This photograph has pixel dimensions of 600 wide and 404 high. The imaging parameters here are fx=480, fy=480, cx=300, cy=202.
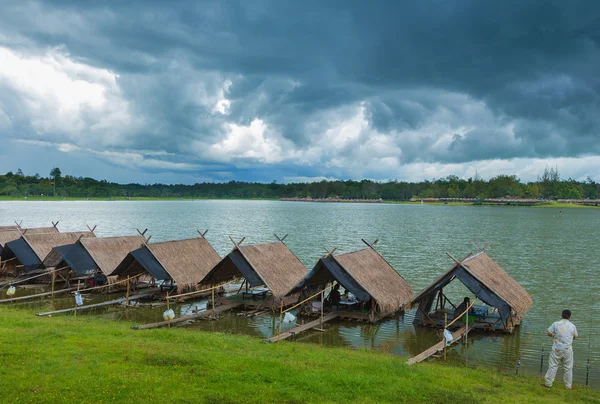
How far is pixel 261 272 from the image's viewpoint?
854 inches

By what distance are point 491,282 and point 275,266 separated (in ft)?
31.7

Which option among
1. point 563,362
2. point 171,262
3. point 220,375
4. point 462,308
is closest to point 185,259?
point 171,262

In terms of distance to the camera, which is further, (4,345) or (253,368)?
(4,345)

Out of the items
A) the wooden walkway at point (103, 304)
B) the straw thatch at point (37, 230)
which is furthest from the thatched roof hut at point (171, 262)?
the straw thatch at point (37, 230)

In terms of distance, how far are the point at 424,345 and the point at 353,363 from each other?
5163 millimetres

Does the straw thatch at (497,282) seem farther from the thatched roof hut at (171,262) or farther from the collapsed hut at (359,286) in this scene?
the thatched roof hut at (171,262)

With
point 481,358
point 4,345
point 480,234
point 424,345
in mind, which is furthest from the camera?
point 480,234

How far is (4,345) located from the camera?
521 inches

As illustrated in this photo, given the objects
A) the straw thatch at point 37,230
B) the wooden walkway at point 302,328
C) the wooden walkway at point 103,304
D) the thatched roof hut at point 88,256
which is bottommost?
the wooden walkway at point 103,304

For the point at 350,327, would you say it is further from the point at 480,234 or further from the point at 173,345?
the point at 480,234

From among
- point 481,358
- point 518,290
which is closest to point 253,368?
point 481,358

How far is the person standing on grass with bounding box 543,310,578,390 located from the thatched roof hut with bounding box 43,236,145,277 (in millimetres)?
21124

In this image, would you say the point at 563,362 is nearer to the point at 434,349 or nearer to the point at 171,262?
the point at 434,349

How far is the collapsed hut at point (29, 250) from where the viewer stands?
94.2ft
